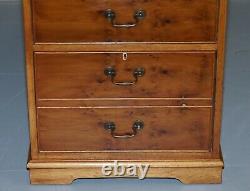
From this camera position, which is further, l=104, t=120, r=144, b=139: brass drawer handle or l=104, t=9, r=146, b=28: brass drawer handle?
l=104, t=120, r=144, b=139: brass drawer handle

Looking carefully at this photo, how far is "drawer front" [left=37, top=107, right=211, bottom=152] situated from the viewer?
2418 mm

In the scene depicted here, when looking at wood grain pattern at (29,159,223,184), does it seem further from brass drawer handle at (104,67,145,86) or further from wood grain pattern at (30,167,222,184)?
brass drawer handle at (104,67,145,86)

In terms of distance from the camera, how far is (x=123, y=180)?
2547 millimetres

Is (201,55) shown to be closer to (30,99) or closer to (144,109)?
(144,109)

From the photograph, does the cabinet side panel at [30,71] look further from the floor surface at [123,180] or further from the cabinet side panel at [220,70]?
the cabinet side panel at [220,70]

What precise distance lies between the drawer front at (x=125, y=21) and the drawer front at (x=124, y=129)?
266 mm

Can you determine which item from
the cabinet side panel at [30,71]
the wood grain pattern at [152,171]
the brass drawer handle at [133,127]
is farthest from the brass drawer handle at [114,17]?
the wood grain pattern at [152,171]

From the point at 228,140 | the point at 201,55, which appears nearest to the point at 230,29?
the point at 228,140

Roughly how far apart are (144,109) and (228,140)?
0.58 meters

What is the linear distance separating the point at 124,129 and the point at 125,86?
0.17 metres

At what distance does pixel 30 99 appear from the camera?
2385mm

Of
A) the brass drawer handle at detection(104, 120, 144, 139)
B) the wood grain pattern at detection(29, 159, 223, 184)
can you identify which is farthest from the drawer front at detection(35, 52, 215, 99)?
the wood grain pattern at detection(29, 159, 223, 184)

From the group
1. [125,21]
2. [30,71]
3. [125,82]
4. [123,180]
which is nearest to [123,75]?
[125,82]

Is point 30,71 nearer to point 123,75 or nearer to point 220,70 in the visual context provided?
point 123,75
